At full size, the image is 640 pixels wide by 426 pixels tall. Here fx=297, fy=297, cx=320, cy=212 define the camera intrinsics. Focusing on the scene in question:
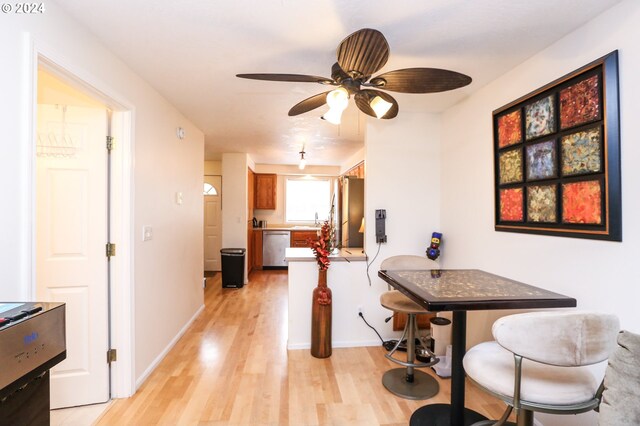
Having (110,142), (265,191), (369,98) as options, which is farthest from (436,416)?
(265,191)

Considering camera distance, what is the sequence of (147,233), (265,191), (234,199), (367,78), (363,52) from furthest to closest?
(265,191), (234,199), (147,233), (367,78), (363,52)

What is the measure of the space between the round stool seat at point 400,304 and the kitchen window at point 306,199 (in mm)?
4661

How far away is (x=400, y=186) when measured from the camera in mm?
3078

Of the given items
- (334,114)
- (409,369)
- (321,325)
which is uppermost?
(334,114)

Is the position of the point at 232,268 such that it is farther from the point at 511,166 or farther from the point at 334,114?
the point at 511,166

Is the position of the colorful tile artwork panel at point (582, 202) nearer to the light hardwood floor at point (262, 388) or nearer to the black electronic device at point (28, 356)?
the light hardwood floor at point (262, 388)

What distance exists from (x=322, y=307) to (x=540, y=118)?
2.19 metres

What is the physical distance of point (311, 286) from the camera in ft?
9.69

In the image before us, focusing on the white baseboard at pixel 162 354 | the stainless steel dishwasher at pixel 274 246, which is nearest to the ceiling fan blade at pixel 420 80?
the white baseboard at pixel 162 354

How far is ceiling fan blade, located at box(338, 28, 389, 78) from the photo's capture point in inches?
52.6

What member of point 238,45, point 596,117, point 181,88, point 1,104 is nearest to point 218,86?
point 181,88

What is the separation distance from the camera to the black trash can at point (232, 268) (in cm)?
508

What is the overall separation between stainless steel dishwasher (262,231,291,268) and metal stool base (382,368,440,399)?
4.31 metres

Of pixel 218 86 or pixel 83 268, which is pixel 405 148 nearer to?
pixel 218 86
